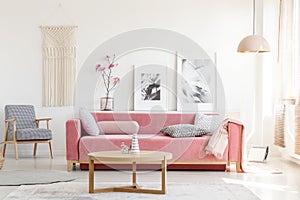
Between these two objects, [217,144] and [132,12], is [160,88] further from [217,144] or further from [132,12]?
[217,144]

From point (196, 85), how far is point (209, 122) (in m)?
1.25

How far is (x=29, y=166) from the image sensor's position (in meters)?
7.34

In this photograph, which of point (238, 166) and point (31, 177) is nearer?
point (31, 177)

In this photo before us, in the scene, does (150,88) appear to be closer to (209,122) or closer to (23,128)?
(209,122)

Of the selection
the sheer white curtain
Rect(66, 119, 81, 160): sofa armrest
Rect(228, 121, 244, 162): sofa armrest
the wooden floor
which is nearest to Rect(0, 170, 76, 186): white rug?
the wooden floor

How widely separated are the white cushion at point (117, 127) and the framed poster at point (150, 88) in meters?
0.99

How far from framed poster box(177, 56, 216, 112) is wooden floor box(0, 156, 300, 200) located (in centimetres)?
143

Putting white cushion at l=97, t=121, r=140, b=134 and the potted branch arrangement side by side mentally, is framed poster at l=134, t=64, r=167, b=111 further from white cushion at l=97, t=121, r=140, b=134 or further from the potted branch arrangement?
white cushion at l=97, t=121, r=140, b=134

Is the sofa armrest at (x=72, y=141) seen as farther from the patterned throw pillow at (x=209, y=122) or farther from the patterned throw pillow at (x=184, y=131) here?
the patterned throw pillow at (x=209, y=122)

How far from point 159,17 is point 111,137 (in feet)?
8.73

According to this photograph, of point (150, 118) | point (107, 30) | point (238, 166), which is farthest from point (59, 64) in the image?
point (238, 166)

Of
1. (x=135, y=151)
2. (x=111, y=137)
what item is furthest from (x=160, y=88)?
(x=135, y=151)

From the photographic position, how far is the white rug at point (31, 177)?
589 cm

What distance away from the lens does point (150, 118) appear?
7.98m
